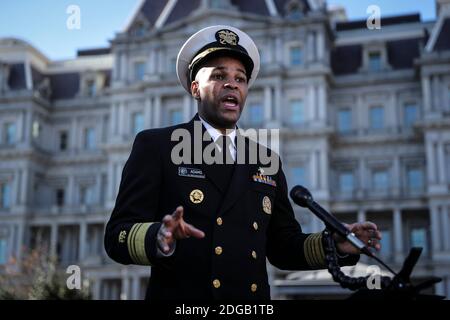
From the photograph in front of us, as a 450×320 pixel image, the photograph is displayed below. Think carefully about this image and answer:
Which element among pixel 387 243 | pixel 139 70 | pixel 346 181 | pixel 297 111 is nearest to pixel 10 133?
pixel 139 70

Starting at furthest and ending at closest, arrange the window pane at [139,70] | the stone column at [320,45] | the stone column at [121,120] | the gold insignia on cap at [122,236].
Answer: the window pane at [139,70], the stone column at [121,120], the stone column at [320,45], the gold insignia on cap at [122,236]

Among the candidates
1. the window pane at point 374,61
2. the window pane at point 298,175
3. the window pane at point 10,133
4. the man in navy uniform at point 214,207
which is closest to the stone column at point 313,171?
the window pane at point 298,175

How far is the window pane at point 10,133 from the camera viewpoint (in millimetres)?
44487

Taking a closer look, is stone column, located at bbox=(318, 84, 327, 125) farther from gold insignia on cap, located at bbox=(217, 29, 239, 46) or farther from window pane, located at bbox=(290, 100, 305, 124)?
gold insignia on cap, located at bbox=(217, 29, 239, 46)

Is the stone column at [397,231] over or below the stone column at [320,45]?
below

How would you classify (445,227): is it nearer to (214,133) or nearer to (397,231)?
(397,231)

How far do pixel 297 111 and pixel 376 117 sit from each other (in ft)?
17.5

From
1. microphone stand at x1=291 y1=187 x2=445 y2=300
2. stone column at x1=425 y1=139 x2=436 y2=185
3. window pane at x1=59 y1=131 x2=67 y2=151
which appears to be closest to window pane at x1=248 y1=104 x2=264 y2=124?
stone column at x1=425 y1=139 x2=436 y2=185

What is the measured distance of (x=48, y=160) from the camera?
149 ft

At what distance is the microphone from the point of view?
255 centimetres

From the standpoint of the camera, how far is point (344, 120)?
134ft

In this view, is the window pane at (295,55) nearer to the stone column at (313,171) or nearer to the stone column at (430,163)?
the stone column at (313,171)

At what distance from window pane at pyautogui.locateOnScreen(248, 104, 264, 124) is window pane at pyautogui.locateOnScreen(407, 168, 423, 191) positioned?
898 centimetres

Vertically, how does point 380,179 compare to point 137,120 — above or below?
below
